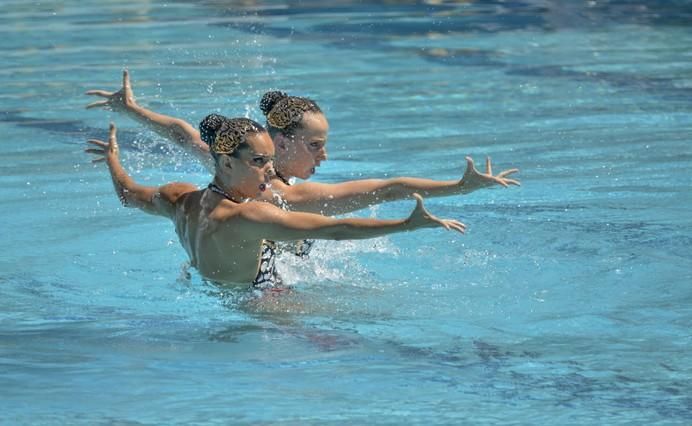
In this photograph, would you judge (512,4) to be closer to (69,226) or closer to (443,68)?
(443,68)

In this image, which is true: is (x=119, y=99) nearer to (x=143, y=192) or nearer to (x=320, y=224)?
(x=143, y=192)

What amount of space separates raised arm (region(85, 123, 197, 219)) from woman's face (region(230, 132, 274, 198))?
0.43 meters

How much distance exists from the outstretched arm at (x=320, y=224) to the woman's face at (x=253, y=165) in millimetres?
141

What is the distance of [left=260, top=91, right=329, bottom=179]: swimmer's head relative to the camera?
5.72 m

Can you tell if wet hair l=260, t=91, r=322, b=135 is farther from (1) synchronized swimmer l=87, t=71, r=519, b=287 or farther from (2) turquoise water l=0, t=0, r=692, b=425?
(2) turquoise water l=0, t=0, r=692, b=425

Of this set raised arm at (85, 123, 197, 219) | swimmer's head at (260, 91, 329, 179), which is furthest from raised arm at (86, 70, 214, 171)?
swimmer's head at (260, 91, 329, 179)

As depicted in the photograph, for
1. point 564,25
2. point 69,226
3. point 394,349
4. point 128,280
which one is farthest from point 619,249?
point 564,25

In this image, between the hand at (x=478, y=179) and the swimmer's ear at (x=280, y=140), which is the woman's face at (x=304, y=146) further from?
the hand at (x=478, y=179)

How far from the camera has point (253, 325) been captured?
211 inches

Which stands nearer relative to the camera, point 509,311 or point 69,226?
point 509,311

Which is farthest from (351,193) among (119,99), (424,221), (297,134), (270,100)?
(119,99)

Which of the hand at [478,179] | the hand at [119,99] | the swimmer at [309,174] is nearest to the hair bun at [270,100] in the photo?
the swimmer at [309,174]

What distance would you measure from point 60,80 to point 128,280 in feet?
18.1

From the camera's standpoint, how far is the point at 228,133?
204 inches
